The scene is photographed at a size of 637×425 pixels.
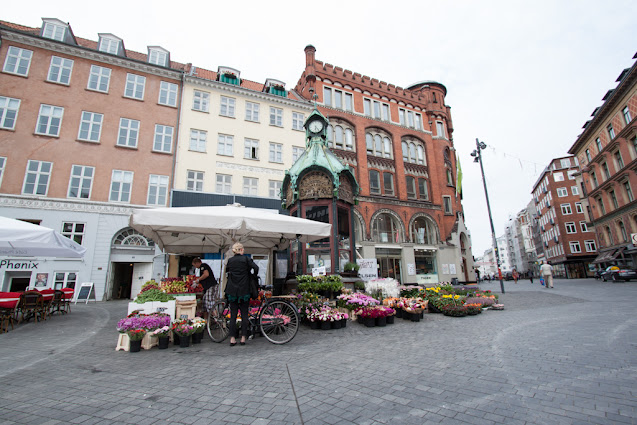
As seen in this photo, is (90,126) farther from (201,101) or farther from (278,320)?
(278,320)

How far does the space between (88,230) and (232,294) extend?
1736 cm

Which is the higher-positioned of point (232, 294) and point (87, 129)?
point (87, 129)

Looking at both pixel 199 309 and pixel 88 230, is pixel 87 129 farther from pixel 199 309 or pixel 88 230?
pixel 199 309

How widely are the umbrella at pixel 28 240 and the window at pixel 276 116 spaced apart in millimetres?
18588

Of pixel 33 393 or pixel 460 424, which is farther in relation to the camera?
pixel 33 393

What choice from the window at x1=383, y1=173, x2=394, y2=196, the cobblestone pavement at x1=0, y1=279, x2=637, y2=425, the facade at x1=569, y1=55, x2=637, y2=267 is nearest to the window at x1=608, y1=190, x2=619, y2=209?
the facade at x1=569, y1=55, x2=637, y2=267

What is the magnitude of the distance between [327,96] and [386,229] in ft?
43.4

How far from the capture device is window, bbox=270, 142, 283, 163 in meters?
24.3

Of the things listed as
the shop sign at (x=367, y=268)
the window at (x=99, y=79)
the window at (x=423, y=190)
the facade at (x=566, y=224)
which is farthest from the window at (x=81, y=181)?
the facade at (x=566, y=224)

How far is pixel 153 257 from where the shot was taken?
770 inches

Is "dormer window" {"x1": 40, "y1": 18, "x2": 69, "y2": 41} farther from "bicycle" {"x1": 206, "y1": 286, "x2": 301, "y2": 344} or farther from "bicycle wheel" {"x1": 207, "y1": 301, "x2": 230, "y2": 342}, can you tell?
"bicycle" {"x1": 206, "y1": 286, "x2": 301, "y2": 344}

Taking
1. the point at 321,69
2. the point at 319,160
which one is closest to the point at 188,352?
the point at 319,160

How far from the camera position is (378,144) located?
29.0 metres

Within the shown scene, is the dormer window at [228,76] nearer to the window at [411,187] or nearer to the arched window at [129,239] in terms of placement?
the arched window at [129,239]
